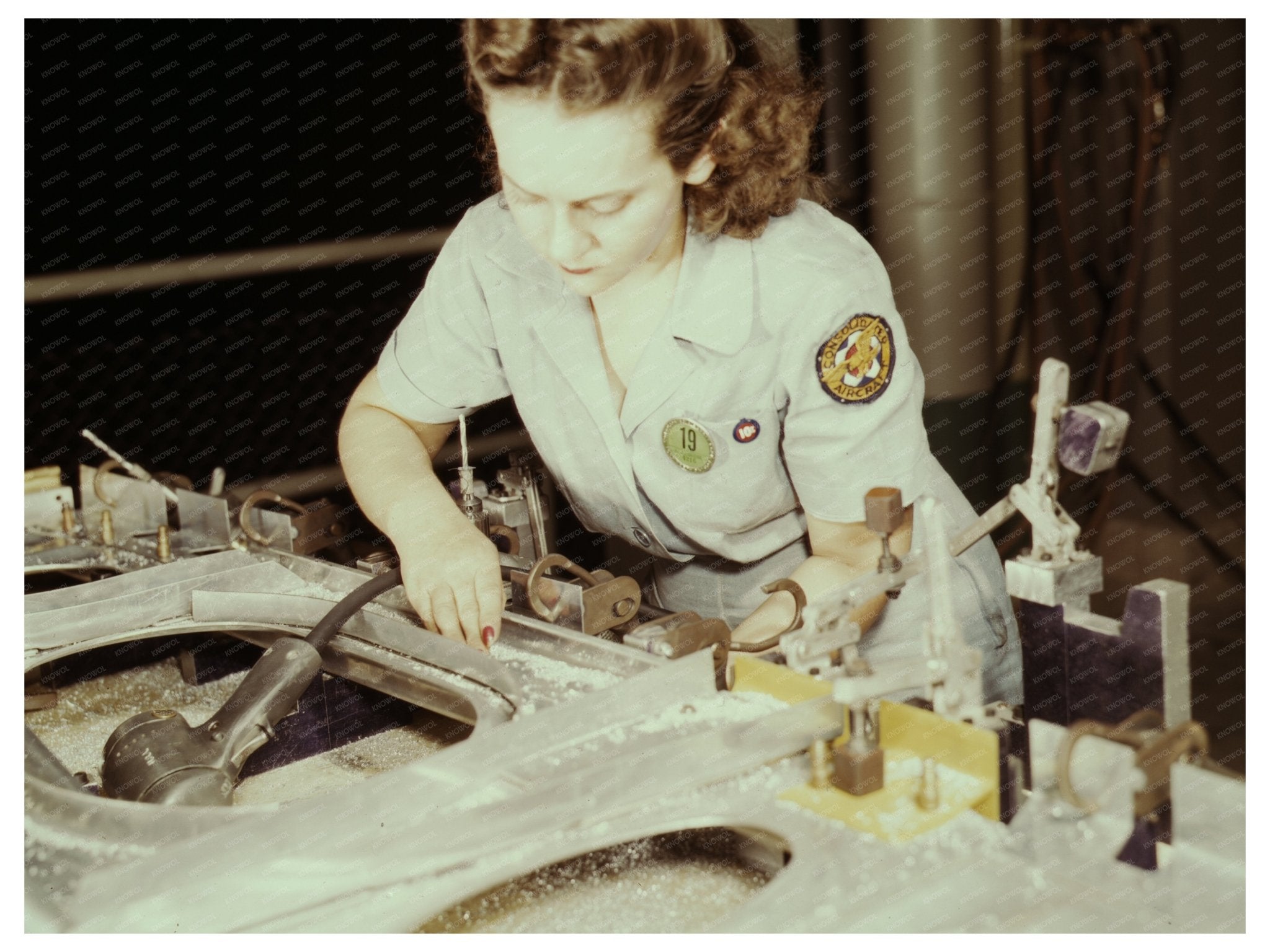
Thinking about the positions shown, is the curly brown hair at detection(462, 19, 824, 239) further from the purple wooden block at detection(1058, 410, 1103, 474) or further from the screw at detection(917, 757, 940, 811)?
the screw at detection(917, 757, 940, 811)

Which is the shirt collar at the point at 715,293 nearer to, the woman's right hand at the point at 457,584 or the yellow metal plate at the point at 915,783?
the woman's right hand at the point at 457,584

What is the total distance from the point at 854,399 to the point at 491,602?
48 cm

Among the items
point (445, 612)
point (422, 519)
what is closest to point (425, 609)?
point (445, 612)

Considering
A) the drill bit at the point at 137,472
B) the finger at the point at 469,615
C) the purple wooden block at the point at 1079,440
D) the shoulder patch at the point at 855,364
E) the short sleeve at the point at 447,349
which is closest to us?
the purple wooden block at the point at 1079,440

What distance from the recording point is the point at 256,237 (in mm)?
3281

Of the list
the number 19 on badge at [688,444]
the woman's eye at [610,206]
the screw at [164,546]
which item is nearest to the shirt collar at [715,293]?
the number 19 on badge at [688,444]

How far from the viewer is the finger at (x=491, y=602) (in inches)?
55.4

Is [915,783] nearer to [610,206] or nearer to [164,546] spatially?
[610,206]

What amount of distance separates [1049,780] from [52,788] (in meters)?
0.83

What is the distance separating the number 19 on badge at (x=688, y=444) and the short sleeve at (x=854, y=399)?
115 mm

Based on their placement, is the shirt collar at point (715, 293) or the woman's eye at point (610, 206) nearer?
the woman's eye at point (610, 206)

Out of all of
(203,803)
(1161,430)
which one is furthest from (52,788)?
(1161,430)

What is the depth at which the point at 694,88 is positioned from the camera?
1399mm

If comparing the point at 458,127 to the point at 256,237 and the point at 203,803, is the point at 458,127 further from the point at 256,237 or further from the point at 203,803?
the point at 203,803
